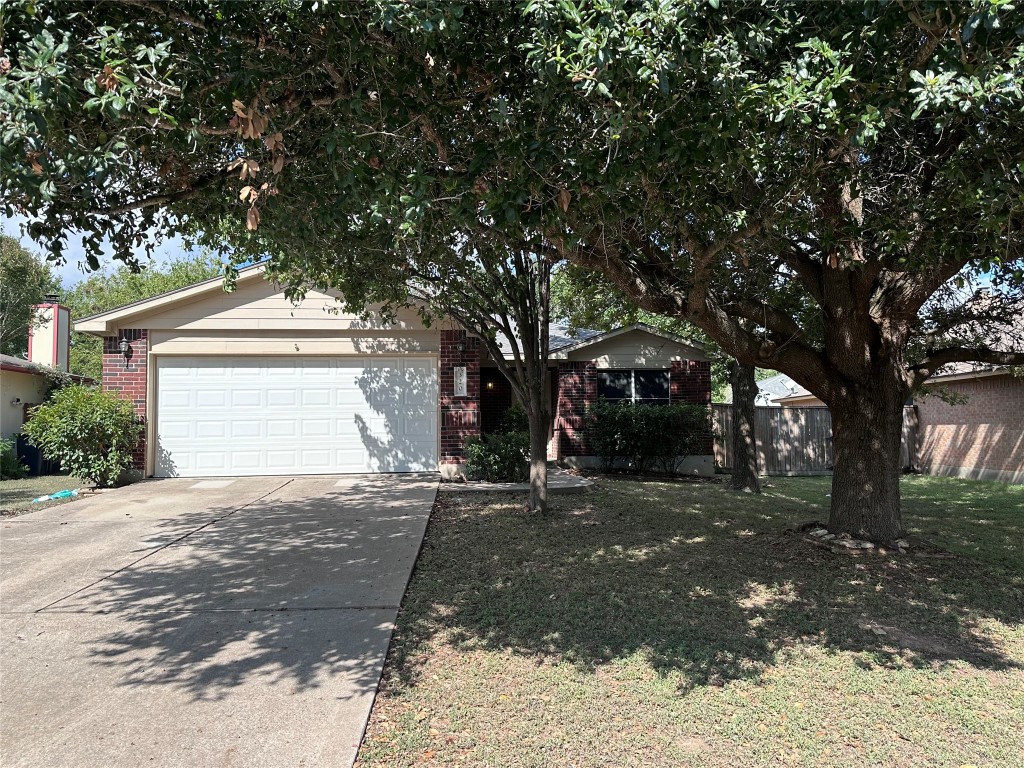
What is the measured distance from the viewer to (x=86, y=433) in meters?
11.5

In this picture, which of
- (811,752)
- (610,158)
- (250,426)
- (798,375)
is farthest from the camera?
(250,426)

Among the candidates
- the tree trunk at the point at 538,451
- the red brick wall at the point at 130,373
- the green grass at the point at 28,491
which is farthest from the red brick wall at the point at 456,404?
the green grass at the point at 28,491

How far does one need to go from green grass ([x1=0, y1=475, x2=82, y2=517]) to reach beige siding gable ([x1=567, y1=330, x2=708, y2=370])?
10934 millimetres

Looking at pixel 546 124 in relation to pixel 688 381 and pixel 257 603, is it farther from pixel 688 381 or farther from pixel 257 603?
pixel 688 381

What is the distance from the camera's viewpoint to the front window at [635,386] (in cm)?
1623

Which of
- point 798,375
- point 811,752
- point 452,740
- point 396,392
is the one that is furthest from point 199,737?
point 396,392

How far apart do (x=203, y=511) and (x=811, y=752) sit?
8510mm

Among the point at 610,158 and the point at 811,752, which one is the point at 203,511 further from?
the point at 811,752

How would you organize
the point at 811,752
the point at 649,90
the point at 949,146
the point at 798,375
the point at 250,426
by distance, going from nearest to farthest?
the point at 811,752
the point at 649,90
the point at 949,146
the point at 798,375
the point at 250,426

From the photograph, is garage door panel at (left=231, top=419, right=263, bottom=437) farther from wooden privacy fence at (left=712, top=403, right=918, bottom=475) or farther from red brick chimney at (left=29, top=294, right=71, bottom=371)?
wooden privacy fence at (left=712, top=403, right=918, bottom=475)

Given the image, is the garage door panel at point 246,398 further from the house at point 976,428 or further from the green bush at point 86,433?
the house at point 976,428

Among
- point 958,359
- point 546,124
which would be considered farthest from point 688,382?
point 546,124

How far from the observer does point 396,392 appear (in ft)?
44.2

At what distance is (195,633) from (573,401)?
1196cm
